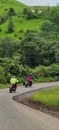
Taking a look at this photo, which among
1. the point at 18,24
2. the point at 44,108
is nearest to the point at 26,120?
the point at 44,108

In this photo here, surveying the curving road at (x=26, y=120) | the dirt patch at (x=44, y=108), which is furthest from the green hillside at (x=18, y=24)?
the curving road at (x=26, y=120)

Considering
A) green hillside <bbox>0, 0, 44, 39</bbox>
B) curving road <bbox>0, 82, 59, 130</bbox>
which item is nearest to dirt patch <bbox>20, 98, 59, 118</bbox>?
curving road <bbox>0, 82, 59, 130</bbox>

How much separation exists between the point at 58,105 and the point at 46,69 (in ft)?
160

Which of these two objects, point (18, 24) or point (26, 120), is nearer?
point (26, 120)

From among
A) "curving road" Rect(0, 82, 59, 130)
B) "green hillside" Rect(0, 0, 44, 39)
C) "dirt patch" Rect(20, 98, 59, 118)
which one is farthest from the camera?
"green hillside" Rect(0, 0, 44, 39)

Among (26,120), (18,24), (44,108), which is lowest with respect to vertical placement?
(18,24)

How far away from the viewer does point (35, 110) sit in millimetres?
25031

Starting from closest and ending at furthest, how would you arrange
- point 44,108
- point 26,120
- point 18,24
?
point 26,120, point 44,108, point 18,24

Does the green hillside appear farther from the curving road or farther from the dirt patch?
the curving road

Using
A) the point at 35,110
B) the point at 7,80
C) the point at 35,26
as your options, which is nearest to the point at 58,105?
the point at 35,110

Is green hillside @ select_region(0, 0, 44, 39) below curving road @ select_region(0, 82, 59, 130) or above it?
below

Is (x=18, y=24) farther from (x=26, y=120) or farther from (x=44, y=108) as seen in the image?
(x=26, y=120)

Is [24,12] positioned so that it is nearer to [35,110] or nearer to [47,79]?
[47,79]

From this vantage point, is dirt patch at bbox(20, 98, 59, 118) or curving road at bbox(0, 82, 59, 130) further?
dirt patch at bbox(20, 98, 59, 118)
